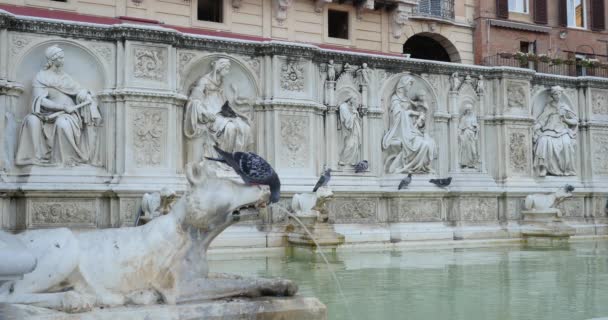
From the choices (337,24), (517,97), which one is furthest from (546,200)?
(337,24)

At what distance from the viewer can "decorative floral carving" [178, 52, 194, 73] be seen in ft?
44.6

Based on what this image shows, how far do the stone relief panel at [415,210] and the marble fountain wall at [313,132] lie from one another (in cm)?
4

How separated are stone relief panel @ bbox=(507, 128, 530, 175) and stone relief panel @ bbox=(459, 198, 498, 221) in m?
1.21

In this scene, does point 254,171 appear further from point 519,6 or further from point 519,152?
point 519,6

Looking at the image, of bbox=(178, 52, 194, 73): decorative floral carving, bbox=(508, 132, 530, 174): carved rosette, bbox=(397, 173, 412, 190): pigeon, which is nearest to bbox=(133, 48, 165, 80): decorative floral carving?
bbox=(178, 52, 194, 73): decorative floral carving

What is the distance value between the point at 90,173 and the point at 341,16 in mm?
16951

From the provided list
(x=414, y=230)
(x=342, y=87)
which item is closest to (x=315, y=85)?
(x=342, y=87)

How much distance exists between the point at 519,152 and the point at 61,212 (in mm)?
11350

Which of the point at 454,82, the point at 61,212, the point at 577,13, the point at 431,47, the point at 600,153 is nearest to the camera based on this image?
the point at 61,212

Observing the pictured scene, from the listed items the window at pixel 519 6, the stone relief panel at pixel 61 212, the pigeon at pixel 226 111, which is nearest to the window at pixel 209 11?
the pigeon at pixel 226 111

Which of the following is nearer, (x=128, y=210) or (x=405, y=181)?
(x=128, y=210)

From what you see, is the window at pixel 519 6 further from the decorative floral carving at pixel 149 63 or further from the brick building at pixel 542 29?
the decorative floral carving at pixel 149 63

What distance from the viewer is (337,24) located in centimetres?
2766

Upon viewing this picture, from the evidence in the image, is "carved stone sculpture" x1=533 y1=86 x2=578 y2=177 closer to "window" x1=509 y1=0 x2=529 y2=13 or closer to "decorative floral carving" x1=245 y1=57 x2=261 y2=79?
"decorative floral carving" x1=245 y1=57 x2=261 y2=79
